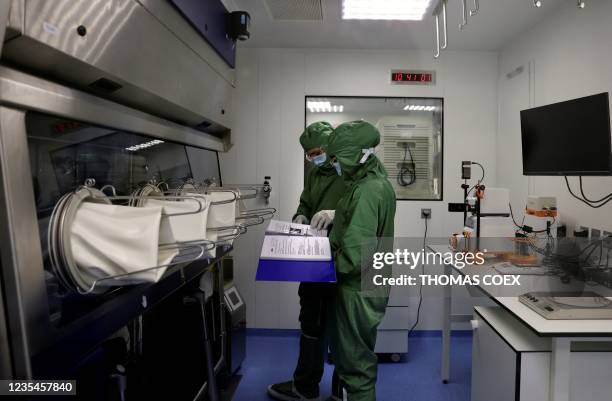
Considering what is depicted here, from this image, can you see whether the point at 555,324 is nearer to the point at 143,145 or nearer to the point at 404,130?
the point at 143,145

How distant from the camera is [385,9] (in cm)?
242

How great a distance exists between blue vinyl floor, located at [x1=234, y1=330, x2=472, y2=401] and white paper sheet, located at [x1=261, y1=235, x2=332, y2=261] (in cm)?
140

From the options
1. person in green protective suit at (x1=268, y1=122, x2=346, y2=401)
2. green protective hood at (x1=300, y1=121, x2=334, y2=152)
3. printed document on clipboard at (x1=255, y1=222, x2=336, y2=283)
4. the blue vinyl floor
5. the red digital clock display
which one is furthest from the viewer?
the red digital clock display

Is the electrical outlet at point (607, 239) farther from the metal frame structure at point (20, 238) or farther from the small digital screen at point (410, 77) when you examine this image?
the metal frame structure at point (20, 238)

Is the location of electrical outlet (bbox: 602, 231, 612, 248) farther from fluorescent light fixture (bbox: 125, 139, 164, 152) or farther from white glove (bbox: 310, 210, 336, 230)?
fluorescent light fixture (bbox: 125, 139, 164, 152)

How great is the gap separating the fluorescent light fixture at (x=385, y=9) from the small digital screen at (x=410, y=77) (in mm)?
766

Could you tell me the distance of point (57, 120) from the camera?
84 centimetres

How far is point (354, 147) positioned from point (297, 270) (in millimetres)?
924

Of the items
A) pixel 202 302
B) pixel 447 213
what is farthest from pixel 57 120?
pixel 447 213

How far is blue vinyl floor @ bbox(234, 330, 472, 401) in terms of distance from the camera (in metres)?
2.51

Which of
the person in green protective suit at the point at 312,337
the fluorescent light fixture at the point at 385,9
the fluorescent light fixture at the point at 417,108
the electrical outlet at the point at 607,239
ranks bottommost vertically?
the person in green protective suit at the point at 312,337

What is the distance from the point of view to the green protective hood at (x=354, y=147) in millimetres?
2061

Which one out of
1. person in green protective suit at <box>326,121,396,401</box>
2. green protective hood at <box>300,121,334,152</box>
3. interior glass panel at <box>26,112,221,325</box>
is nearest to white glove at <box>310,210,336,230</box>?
person in green protective suit at <box>326,121,396,401</box>
